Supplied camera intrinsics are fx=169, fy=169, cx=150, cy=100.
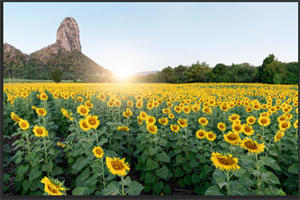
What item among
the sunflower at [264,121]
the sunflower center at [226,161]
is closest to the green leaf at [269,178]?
the sunflower center at [226,161]

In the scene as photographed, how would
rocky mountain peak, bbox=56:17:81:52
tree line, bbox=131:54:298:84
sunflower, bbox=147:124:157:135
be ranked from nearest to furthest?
sunflower, bbox=147:124:157:135
rocky mountain peak, bbox=56:17:81:52
tree line, bbox=131:54:298:84

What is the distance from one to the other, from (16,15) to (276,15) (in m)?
3.74

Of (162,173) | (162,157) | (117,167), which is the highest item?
(117,167)

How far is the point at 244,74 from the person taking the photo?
17.3 meters

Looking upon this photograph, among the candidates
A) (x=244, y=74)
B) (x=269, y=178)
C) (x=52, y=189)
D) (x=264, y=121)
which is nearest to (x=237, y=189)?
(x=269, y=178)

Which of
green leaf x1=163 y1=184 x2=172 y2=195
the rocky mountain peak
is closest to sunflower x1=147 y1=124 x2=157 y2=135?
green leaf x1=163 y1=184 x2=172 y2=195

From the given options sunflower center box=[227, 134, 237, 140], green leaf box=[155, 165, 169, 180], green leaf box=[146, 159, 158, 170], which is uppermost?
sunflower center box=[227, 134, 237, 140]

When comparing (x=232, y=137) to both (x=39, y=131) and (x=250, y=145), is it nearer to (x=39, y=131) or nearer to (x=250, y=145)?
(x=250, y=145)

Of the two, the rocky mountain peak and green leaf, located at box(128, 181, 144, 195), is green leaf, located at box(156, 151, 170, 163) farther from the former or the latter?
the rocky mountain peak

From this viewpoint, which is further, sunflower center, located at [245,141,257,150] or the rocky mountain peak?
the rocky mountain peak

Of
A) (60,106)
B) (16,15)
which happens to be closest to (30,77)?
(60,106)

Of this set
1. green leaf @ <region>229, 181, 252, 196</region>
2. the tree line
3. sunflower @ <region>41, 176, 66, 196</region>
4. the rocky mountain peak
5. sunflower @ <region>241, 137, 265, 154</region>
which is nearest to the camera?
sunflower @ <region>41, 176, 66, 196</region>

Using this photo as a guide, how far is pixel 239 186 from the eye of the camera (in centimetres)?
174

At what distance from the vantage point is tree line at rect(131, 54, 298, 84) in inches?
222
